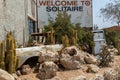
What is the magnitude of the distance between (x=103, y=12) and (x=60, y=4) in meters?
16.7

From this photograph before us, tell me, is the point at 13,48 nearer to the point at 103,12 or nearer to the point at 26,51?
the point at 26,51

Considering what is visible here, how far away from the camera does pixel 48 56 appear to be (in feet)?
46.3

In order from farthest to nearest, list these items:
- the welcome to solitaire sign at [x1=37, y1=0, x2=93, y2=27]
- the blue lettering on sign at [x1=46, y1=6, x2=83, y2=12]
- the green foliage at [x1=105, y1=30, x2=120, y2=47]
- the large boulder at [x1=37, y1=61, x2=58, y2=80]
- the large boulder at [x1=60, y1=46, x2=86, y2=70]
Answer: the blue lettering on sign at [x1=46, y1=6, x2=83, y2=12] < the welcome to solitaire sign at [x1=37, y1=0, x2=93, y2=27] < the green foliage at [x1=105, y1=30, x2=120, y2=47] < the large boulder at [x1=60, y1=46, x2=86, y2=70] < the large boulder at [x1=37, y1=61, x2=58, y2=80]

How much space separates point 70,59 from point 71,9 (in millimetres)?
20637

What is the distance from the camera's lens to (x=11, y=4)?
1809 cm

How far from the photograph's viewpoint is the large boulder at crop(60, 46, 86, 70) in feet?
47.0

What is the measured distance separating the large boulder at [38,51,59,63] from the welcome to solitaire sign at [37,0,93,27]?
18.6 m

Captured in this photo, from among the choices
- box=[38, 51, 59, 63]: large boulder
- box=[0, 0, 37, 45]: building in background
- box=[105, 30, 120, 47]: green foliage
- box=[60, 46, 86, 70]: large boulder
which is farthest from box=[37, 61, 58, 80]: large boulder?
box=[105, 30, 120, 47]: green foliage

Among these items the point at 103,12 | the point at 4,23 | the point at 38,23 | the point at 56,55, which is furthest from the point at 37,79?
the point at 103,12

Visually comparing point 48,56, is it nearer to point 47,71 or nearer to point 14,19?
point 47,71

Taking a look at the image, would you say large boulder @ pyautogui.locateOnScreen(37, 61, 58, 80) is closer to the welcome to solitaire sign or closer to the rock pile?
the rock pile

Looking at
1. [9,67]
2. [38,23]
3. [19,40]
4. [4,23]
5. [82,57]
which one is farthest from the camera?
[38,23]

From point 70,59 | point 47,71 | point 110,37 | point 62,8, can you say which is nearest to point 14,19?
point 70,59

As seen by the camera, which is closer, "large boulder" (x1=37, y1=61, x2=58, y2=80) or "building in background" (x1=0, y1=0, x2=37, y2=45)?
"large boulder" (x1=37, y1=61, x2=58, y2=80)
